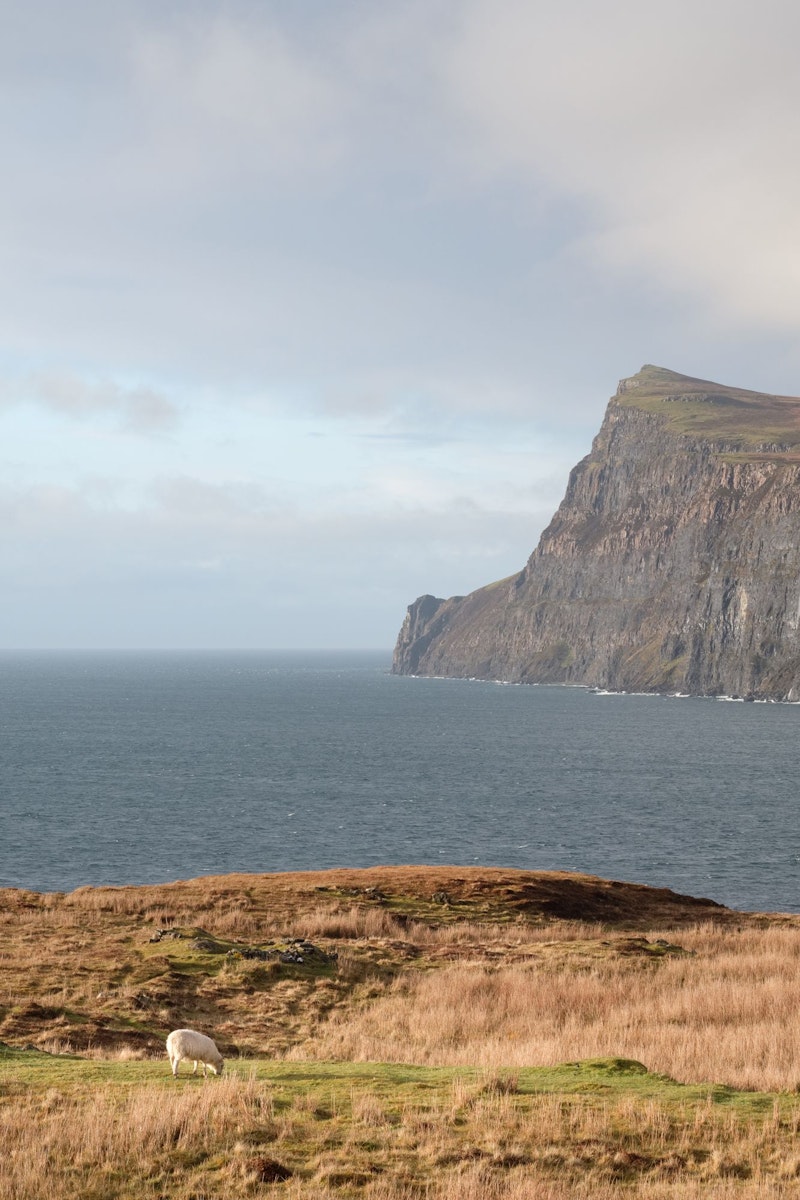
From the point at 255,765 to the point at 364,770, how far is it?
14427mm

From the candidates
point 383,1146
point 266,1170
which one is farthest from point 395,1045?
point 266,1170

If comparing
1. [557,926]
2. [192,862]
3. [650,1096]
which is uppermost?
[650,1096]

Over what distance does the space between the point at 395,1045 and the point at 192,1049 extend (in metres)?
6.53

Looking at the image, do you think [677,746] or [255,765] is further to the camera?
[677,746]

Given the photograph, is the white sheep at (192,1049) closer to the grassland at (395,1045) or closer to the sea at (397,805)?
the grassland at (395,1045)

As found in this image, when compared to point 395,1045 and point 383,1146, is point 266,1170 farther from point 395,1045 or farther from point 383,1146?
point 395,1045

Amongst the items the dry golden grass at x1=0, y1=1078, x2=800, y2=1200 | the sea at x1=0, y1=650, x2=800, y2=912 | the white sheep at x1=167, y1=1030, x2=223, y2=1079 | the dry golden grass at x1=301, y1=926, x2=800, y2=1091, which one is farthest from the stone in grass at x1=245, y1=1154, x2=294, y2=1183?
the sea at x1=0, y1=650, x2=800, y2=912

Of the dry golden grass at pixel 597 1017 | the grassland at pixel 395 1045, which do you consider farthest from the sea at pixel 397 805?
the dry golden grass at pixel 597 1017

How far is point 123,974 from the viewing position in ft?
92.7

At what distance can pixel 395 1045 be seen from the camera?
22250 mm

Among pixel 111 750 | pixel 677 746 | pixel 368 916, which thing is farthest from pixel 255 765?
pixel 368 916

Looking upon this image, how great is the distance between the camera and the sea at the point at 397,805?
7419cm

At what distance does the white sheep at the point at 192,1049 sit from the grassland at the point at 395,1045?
0.42 meters

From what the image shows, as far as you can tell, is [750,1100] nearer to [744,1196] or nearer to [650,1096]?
[650,1096]
